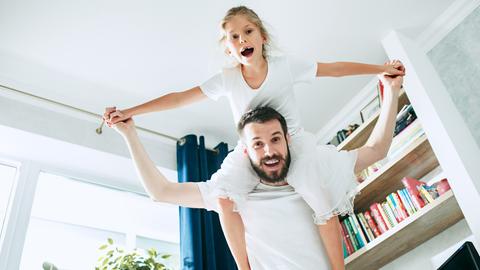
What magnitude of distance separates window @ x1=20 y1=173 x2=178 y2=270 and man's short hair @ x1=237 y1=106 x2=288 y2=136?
1.55m

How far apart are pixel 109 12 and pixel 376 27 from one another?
158cm

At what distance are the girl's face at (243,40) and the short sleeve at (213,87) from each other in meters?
0.14

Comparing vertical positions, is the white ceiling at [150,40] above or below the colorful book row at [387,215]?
above

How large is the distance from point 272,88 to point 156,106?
19.1 inches

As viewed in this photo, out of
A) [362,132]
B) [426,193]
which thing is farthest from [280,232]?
[362,132]

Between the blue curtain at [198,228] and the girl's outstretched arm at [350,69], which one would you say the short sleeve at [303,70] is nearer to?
the girl's outstretched arm at [350,69]

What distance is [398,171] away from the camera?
99.2 inches

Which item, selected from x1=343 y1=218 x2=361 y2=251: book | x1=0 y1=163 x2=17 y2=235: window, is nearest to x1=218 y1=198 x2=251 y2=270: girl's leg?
x1=343 y1=218 x2=361 y2=251: book

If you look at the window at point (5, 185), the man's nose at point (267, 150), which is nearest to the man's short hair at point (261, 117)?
the man's nose at point (267, 150)

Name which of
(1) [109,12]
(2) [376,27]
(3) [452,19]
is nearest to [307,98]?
(2) [376,27]

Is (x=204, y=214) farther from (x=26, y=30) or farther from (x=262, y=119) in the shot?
(x=26, y=30)

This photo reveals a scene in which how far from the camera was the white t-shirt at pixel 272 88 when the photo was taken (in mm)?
1921

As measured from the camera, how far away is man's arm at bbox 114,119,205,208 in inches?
72.1

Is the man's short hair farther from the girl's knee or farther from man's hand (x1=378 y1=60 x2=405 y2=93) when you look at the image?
man's hand (x1=378 y1=60 x2=405 y2=93)
